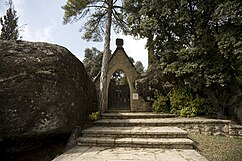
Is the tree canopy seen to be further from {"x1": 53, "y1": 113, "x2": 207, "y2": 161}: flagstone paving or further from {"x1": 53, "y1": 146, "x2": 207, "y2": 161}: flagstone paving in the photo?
{"x1": 53, "y1": 146, "x2": 207, "y2": 161}: flagstone paving

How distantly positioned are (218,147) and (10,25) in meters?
9.40

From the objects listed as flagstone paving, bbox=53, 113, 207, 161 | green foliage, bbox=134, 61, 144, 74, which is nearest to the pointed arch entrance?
flagstone paving, bbox=53, 113, 207, 161

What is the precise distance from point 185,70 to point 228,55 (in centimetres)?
148

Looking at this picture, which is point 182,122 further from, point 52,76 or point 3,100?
point 3,100

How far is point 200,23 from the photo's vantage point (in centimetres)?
695

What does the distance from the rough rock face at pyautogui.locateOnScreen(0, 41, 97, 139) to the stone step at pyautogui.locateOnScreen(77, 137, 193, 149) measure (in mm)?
666

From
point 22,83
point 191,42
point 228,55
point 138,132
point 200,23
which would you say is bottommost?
point 138,132

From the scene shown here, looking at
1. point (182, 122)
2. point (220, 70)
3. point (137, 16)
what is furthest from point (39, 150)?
point (137, 16)

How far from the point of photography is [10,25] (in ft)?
27.0

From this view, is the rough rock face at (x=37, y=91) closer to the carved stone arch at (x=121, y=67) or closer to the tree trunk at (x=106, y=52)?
the tree trunk at (x=106, y=52)

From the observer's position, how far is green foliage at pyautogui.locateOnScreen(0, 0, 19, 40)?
26.2ft

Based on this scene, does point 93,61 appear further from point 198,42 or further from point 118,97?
point 198,42

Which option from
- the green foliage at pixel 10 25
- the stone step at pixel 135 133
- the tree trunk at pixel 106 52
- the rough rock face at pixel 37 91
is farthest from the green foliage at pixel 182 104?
the green foliage at pixel 10 25

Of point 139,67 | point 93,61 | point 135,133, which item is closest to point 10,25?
point 135,133
